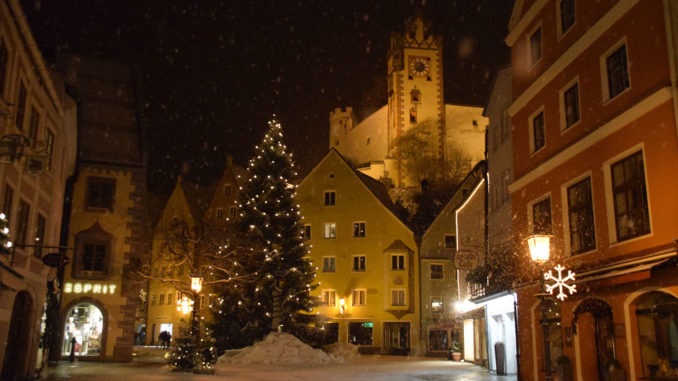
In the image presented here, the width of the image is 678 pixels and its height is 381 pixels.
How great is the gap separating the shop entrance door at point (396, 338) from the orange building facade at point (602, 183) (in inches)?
1042

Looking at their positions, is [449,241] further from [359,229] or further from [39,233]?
[39,233]

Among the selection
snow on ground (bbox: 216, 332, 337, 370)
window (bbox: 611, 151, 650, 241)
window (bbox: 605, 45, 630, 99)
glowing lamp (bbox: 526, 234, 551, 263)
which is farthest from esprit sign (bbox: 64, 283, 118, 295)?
window (bbox: 605, 45, 630, 99)

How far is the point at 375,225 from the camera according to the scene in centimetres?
4775

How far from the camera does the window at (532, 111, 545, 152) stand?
19.7 m

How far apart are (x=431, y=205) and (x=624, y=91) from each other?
48369mm

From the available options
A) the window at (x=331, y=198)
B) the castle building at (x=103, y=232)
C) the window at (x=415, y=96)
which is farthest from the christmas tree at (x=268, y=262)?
the window at (x=415, y=96)

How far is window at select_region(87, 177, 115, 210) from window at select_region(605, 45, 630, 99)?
2303cm

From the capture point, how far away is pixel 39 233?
20406 mm

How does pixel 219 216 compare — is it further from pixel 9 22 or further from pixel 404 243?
pixel 9 22

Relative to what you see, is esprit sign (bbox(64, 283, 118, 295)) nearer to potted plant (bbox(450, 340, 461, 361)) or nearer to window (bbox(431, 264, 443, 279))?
potted plant (bbox(450, 340, 461, 361))

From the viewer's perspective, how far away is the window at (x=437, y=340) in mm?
45344

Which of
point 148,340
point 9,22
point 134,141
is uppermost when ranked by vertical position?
point 134,141

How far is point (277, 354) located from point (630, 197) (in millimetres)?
19571

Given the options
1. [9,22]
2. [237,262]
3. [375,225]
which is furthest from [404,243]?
[9,22]
